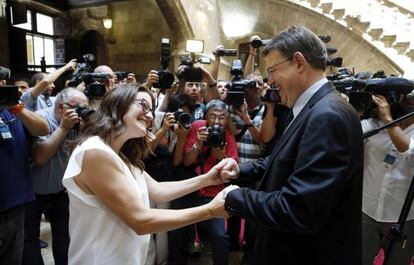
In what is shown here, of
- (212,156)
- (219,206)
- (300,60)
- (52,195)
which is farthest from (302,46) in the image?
(52,195)

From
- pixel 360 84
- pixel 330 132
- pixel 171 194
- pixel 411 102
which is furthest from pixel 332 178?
pixel 411 102

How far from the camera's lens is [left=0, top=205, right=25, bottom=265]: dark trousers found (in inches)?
80.6

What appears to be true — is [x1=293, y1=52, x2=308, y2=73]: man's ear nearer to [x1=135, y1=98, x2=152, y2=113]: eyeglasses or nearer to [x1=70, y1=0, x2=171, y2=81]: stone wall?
[x1=135, y1=98, x2=152, y2=113]: eyeglasses

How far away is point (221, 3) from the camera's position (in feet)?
27.0

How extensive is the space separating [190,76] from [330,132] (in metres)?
2.17

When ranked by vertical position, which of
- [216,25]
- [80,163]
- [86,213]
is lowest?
[86,213]

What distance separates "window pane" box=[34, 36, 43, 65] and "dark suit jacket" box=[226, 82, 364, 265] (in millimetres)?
8234

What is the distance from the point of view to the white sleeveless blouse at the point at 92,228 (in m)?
1.38

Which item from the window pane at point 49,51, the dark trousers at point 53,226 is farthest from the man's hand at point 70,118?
the window pane at point 49,51

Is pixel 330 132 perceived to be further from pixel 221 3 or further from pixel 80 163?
pixel 221 3

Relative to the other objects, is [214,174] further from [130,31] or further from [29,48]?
[130,31]

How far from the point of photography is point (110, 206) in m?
1.36

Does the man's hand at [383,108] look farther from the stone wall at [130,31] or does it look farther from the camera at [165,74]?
the stone wall at [130,31]

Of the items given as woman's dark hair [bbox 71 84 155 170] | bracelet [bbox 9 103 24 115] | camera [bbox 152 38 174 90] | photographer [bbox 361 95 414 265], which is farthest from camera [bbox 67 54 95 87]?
photographer [bbox 361 95 414 265]
